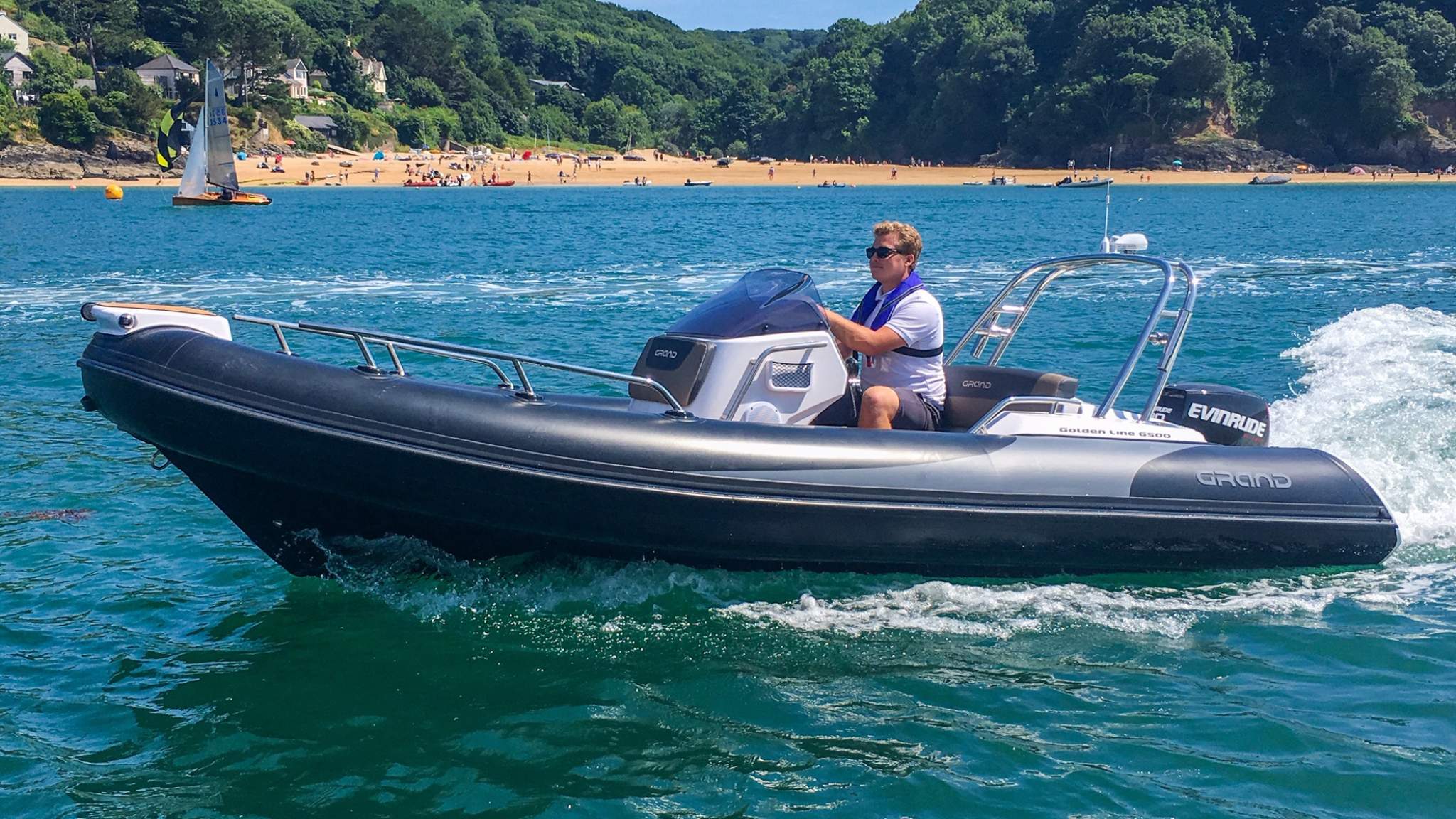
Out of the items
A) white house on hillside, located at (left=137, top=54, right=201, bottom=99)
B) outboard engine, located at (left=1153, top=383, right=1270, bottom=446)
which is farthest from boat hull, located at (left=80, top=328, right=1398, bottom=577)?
white house on hillside, located at (left=137, top=54, right=201, bottom=99)

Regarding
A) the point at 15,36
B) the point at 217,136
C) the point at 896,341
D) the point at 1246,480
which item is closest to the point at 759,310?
the point at 896,341

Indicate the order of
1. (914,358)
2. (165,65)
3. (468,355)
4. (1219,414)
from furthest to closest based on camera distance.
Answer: (165,65), (1219,414), (914,358), (468,355)

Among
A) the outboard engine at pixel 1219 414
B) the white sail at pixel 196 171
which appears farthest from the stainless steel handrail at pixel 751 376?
the white sail at pixel 196 171

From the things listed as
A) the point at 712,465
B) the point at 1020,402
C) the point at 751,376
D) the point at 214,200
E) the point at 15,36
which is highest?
the point at 15,36

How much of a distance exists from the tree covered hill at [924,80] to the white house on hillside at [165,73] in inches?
87.4

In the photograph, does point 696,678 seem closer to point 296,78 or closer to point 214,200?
point 214,200

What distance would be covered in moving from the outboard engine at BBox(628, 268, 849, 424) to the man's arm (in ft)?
0.26

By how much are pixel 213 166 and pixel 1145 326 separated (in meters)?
48.1

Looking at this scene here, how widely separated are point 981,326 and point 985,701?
2745mm

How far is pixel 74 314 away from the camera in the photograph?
1675 cm

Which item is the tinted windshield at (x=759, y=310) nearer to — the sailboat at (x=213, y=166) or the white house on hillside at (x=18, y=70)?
the sailboat at (x=213, y=166)

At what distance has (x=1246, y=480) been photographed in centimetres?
576

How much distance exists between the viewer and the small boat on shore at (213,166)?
44.5m

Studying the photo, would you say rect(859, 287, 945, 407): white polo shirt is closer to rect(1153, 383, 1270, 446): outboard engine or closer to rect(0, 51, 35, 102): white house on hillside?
rect(1153, 383, 1270, 446): outboard engine
